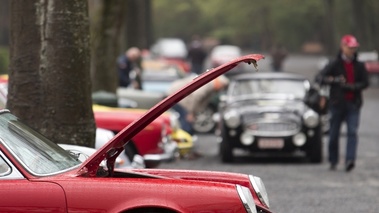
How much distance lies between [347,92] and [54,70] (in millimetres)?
6160

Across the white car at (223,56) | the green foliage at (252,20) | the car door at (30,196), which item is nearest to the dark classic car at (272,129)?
the car door at (30,196)

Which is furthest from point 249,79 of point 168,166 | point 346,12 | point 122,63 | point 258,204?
point 346,12

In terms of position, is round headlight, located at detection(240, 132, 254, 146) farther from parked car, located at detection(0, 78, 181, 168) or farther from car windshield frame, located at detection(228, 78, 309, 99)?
parked car, located at detection(0, 78, 181, 168)

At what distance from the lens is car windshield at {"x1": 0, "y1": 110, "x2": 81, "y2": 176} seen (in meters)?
7.28

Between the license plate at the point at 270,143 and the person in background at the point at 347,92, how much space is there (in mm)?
1263

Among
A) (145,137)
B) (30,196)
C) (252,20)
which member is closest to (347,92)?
(145,137)

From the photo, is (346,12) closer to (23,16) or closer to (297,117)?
(297,117)

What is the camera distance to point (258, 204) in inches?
301

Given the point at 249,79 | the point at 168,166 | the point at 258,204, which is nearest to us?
the point at 258,204

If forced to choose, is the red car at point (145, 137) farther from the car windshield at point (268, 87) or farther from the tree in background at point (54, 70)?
the car windshield at point (268, 87)

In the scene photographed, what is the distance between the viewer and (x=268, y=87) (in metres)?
19.5

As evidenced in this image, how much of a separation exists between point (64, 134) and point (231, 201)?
475cm

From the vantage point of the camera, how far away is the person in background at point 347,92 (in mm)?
16500

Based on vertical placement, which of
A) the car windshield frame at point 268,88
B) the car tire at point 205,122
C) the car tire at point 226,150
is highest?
the car windshield frame at point 268,88
